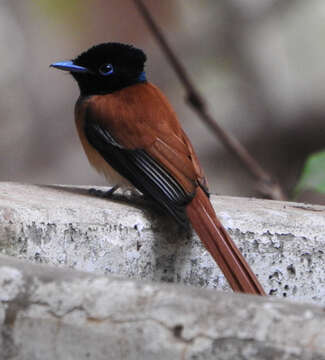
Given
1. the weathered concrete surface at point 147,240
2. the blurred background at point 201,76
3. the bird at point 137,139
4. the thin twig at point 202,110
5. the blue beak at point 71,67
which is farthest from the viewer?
the blurred background at point 201,76

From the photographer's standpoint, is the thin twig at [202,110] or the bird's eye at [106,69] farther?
the bird's eye at [106,69]

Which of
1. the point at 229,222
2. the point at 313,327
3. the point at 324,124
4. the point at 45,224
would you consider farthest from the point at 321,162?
the point at 324,124

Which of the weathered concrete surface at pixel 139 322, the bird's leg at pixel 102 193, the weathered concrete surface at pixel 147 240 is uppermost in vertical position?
the bird's leg at pixel 102 193

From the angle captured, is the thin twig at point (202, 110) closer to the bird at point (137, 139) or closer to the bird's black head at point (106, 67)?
the bird at point (137, 139)

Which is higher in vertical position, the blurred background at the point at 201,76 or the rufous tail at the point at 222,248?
the blurred background at the point at 201,76

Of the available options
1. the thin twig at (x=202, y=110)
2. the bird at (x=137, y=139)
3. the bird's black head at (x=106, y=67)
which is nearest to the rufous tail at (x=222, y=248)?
the bird at (x=137, y=139)

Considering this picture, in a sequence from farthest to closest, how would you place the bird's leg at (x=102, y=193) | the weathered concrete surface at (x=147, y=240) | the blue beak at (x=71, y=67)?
the blue beak at (x=71, y=67), the bird's leg at (x=102, y=193), the weathered concrete surface at (x=147, y=240)

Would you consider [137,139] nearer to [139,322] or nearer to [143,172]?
[143,172]
